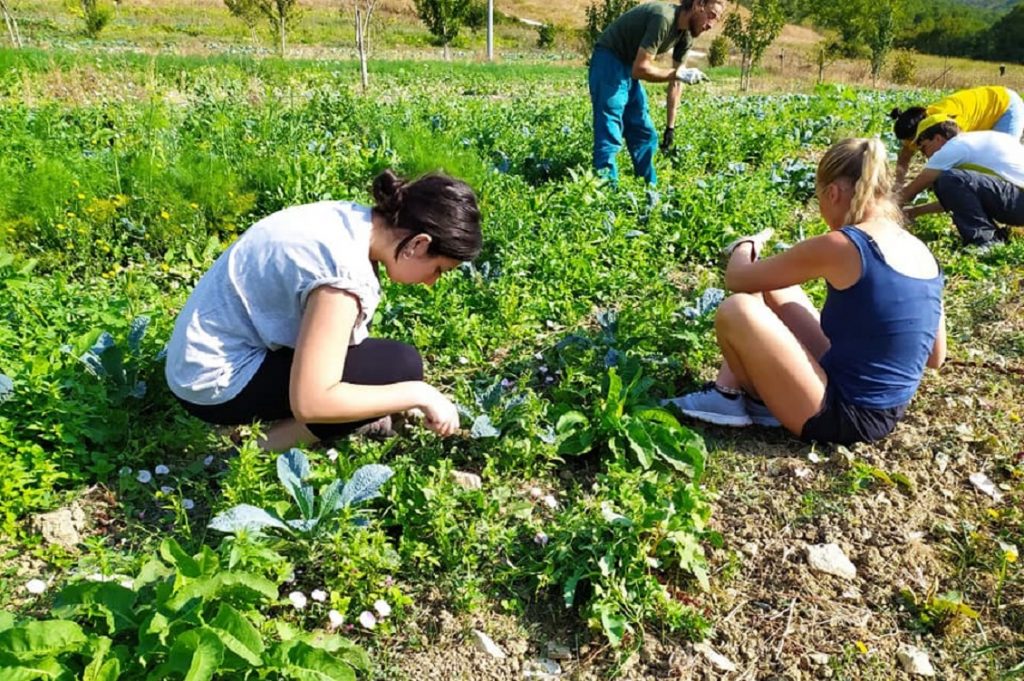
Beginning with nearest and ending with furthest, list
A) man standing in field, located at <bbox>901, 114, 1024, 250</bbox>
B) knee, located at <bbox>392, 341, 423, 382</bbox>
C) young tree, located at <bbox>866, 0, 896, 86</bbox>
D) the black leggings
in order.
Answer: the black leggings
knee, located at <bbox>392, 341, 423, 382</bbox>
man standing in field, located at <bbox>901, 114, 1024, 250</bbox>
young tree, located at <bbox>866, 0, 896, 86</bbox>

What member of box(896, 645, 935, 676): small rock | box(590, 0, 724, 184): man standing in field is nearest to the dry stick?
box(896, 645, 935, 676): small rock

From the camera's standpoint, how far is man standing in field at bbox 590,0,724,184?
5594 millimetres

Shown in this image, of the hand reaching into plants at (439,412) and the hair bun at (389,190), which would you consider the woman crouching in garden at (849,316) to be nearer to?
the hand reaching into plants at (439,412)

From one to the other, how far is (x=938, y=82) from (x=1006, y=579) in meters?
38.1

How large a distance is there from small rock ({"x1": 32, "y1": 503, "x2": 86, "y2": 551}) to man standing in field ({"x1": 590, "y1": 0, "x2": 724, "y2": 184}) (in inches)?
173

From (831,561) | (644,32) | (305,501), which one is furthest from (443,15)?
(831,561)

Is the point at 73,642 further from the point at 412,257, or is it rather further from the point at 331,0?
the point at 331,0

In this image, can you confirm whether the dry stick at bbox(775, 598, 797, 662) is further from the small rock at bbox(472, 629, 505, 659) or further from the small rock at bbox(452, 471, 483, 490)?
the small rock at bbox(452, 471, 483, 490)

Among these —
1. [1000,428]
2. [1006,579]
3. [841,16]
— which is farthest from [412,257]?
[841,16]

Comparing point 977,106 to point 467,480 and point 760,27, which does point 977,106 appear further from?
point 760,27

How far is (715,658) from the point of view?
2.15m

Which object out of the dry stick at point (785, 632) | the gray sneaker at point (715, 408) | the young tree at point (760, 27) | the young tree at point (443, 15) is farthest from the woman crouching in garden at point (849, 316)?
the young tree at point (443, 15)

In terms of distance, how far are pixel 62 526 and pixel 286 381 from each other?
85 centimetres

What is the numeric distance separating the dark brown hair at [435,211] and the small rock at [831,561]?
5.10 feet
